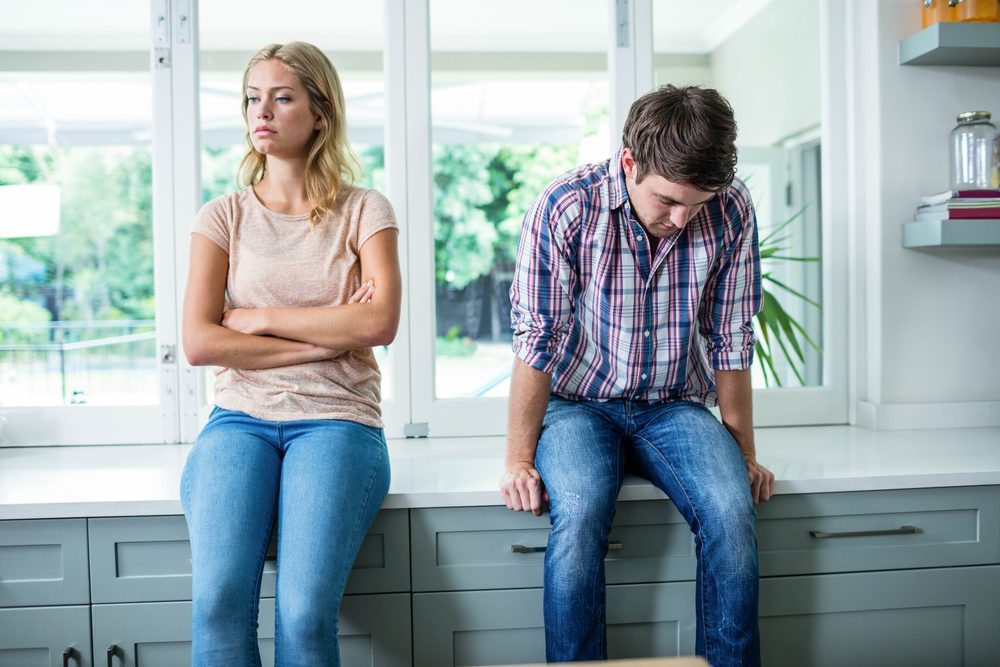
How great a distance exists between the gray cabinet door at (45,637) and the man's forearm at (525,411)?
2.79ft

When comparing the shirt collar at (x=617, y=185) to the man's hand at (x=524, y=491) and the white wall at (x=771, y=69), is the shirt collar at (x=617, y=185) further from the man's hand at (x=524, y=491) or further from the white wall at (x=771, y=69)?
the white wall at (x=771, y=69)

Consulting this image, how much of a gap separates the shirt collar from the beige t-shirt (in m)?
0.44

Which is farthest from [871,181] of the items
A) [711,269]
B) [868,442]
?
[711,269]

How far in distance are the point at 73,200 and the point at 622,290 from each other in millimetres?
1548

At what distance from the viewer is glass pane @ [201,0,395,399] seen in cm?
215

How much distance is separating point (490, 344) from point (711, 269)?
0.82 metres

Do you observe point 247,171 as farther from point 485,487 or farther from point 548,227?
point 485,487

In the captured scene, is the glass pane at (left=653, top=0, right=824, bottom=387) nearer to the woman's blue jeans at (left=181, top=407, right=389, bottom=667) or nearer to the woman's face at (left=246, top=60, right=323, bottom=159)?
the woman's face at (left=246, top=60, right=323, bottom=159)

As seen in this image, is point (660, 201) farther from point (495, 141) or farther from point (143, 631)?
point (143, 631)

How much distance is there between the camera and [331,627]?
133cm

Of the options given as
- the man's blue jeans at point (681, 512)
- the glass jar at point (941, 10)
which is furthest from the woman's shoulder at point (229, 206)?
the glass jar at point (941, 10)

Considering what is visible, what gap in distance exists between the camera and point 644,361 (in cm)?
163

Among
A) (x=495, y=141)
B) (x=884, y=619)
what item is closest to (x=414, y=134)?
(x=495, y=141)

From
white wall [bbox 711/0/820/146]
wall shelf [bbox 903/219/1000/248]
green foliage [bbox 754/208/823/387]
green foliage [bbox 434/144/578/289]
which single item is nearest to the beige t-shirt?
green foliage [bbox 434/144/578/289]
